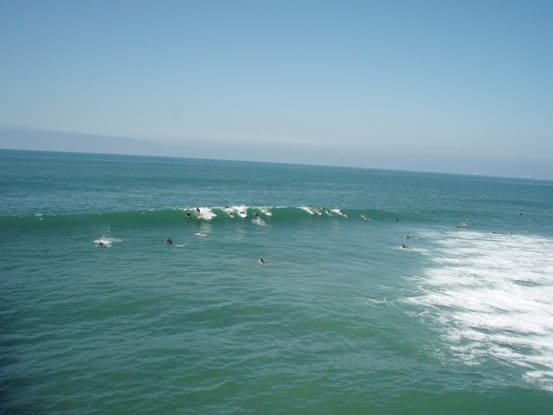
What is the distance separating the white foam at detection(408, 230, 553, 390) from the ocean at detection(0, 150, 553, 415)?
0.43 feet

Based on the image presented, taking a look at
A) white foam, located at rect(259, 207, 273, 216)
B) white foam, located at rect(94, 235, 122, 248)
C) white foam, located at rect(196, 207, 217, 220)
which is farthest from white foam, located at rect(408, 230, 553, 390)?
white foam, located at rect(196, 207, 217, 220)

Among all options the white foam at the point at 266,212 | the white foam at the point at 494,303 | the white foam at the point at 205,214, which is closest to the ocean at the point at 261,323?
the white foam at the point at 494,303

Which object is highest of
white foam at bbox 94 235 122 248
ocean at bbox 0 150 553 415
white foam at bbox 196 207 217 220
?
white foam at bbox 196 207 217 220

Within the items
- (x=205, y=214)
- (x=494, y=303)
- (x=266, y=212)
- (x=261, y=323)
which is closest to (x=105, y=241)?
(x=205, y=214)

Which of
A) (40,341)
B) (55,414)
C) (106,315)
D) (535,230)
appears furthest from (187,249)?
(535,230)

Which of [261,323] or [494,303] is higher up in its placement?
[494,303]

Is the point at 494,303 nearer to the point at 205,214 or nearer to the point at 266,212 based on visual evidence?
the point at 266,212

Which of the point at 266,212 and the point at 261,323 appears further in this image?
the point at 266,212

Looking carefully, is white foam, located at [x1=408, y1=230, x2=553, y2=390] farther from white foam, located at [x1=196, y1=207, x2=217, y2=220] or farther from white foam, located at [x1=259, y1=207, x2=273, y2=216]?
white foam, located at [x1=196, y1=207, x2=217, y2=220]

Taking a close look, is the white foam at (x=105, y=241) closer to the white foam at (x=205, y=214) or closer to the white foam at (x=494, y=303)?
the white foam at (x=205, y=214)

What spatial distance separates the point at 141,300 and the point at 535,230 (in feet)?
196

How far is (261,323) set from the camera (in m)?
20.9

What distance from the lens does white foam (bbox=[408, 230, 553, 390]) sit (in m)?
18.9

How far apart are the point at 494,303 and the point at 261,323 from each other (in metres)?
15.7
